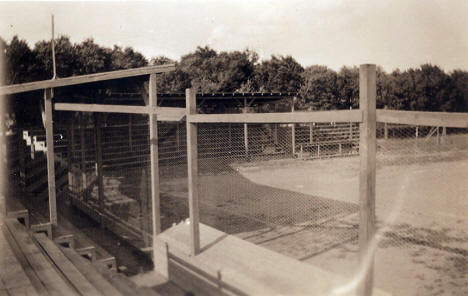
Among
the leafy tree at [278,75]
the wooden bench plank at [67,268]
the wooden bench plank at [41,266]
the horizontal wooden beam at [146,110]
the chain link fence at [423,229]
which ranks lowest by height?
the chain link fence at [423,229]

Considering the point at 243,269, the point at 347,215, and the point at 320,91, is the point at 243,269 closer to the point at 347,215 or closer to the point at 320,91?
the point at 347,215

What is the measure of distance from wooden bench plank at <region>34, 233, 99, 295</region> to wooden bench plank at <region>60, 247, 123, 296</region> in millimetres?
69

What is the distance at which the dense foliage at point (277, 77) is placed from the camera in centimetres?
2783

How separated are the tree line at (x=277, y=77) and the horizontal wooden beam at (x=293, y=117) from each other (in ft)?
73.7

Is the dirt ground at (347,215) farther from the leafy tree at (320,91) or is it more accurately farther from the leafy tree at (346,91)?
the leafy tree at (346,91)

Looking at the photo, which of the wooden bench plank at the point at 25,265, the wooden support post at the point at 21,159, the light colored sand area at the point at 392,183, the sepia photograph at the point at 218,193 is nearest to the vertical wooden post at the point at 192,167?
the sepia photograph at the point at 218,193

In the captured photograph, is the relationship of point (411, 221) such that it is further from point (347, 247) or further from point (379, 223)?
point (347, 247)

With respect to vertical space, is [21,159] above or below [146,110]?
below

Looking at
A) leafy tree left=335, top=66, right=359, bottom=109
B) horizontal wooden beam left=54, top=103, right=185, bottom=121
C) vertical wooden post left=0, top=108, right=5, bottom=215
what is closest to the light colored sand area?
horizontal wooden beam left=54, top=103, right=185, bottom=121

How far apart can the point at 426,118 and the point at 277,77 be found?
3681 cm

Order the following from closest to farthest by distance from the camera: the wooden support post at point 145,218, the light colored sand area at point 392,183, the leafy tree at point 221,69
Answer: the wooden support post at point 145,218 < the light colored sand area at point 392,183 < the leafy tree at point 221,69

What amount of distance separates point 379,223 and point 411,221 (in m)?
0.62

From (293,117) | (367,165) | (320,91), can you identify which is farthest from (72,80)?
(320,91)

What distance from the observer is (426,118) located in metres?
2.21
